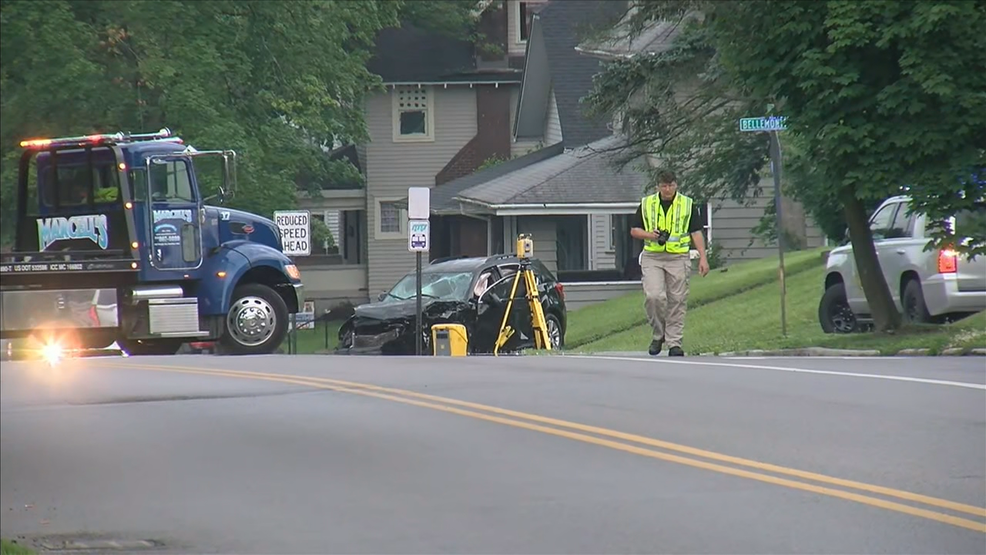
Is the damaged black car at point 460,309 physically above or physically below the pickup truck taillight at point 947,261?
below

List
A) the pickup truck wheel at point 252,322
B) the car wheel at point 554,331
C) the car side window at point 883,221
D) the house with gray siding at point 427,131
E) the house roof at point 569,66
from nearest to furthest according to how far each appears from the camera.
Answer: the pickup truck wheel at point 252,322, the car side window at point 883,221, the car wheel at point 554,331, the house with gray siding at point 427,131, the house roof at point 569,66

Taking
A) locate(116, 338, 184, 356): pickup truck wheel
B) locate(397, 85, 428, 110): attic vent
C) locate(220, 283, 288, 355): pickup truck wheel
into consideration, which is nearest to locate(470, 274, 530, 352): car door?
locate(220, 283, 288, 355): pickup truck wheel

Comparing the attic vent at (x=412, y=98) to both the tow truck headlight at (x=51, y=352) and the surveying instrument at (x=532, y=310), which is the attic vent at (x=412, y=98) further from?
the tow truck headlight at (x=51, y=352)

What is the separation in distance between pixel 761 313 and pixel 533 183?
8.84 metres

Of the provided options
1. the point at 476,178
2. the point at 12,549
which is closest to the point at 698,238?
the point at 12,549

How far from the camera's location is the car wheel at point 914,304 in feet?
70.0

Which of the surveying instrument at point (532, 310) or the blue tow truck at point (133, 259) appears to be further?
the surveying instrument at point (532, 310)

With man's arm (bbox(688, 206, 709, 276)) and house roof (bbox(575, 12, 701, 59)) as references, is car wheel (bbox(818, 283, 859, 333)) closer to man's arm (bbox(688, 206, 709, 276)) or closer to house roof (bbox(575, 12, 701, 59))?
man's arm (bbox(688, 206, 709, 276))

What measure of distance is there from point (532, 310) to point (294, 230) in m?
6.55

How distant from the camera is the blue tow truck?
40.4 feet

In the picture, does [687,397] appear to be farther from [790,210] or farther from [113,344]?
[790,210]

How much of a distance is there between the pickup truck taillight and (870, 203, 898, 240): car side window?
5.06 feet

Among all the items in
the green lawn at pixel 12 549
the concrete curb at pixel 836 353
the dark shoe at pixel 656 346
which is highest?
the dark shoe at pixel 656 346

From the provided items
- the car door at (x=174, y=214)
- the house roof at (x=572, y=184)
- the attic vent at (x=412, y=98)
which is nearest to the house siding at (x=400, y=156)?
the attic vent at (x=412, y=98)
